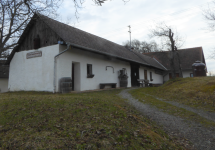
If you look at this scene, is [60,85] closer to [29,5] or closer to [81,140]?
[29,5]

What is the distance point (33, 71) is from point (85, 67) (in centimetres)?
396

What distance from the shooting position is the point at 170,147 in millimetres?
3068

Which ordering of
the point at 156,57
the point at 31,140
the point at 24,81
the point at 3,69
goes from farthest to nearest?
1. the point at 156,57
2. the point at 3,69
3. the point at 24,81
4. the point at 31,140

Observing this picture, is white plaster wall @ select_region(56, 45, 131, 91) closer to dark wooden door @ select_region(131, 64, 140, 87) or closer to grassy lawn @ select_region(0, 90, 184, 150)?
dark wooden door @ select_region(131, 64, 140, 87)

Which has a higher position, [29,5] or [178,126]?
[29,5]

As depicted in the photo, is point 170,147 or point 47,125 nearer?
point 170,147

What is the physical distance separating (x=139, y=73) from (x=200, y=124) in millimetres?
15070

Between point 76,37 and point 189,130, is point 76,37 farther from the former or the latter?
point 189,130

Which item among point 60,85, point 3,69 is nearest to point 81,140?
point 60,85

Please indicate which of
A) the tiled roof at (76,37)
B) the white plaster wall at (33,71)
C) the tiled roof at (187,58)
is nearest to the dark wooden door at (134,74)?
the tiled roof at (76,37)

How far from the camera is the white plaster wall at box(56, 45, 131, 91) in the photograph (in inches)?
405

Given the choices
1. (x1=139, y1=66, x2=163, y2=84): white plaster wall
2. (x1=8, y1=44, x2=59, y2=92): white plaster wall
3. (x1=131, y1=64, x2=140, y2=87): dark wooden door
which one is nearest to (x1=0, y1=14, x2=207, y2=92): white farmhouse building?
(x1=8, y1=44, x2=59, y2=92): white plaster wall

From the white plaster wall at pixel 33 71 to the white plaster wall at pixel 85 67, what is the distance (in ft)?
2.31

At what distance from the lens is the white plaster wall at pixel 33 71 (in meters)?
10.4
